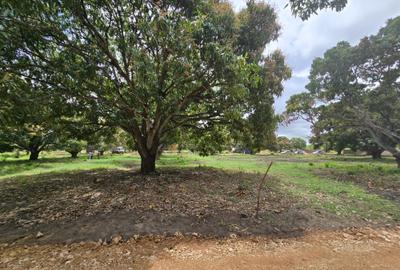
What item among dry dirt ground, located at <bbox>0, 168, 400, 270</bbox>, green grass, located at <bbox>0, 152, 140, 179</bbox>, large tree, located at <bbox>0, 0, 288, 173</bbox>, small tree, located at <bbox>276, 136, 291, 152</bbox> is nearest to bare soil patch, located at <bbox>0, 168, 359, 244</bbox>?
dry dirt ground, located at <bbox>0, 168, 400, 270</bbox>

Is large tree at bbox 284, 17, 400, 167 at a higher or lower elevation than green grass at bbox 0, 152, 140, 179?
higher

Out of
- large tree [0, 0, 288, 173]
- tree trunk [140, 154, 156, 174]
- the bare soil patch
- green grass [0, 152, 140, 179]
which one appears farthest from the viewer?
green grass [0, 152, 140, 179]

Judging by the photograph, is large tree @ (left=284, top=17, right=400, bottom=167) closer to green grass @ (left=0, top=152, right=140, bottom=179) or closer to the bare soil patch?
the bare soil patch

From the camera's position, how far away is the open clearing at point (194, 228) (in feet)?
11.9

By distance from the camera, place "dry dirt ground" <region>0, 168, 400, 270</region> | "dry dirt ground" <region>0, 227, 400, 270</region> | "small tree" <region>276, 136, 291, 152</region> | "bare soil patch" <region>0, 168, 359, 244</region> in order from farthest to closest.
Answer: "small tree" <region>276, 136, 291, 152</region> < "bare soil patch" <region>0, 168, 359, 244</region> < "dry dirt ground" <region>0, 168, 400, 270</region> < "dry dirt ground" <region>0, 227, 400, 270</region>

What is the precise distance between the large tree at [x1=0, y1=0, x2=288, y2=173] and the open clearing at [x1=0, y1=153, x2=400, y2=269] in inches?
105

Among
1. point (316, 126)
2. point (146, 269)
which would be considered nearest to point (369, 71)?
point (316, 126)

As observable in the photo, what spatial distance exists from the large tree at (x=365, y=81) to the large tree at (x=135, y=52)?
23.6ft

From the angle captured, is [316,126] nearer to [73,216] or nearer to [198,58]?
[198,58]

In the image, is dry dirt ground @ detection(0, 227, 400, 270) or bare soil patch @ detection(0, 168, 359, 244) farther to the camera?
bare soil patch @ detection(0, 168, 359, 244)

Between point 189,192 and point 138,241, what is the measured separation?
2.99 meters

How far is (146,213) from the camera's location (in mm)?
5336

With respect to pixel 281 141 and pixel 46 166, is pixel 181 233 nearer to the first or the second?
pixel 46 166

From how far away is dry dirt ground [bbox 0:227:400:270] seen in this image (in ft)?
11.4
